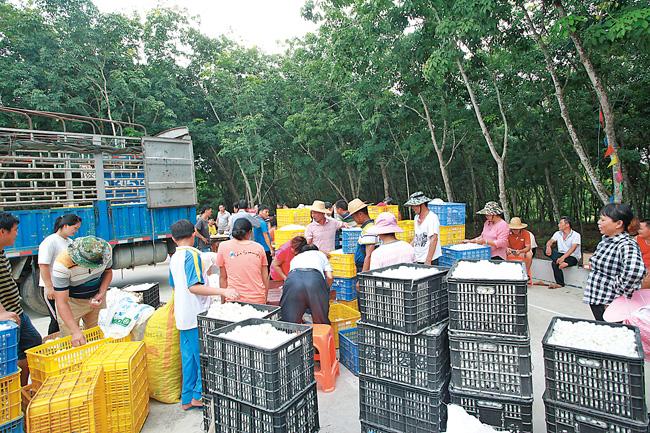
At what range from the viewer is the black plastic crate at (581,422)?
1987 millimetres

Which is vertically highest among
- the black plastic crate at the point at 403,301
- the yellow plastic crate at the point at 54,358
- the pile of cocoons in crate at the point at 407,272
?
the pile of cocoons in crate at the point at 407,272

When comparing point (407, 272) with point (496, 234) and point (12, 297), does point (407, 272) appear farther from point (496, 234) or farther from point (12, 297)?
point (496, 234)

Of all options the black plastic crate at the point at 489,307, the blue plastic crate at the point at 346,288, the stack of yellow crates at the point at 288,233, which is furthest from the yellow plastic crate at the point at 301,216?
the black plastic crate at the point at 489,307

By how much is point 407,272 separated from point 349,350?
1.48 metres

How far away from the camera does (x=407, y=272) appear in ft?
9.69

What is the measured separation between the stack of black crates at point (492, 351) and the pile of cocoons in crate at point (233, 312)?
1377mm

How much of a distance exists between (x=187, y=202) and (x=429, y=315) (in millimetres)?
6817

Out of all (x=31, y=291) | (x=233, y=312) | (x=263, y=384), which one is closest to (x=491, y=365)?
(x=263, y=384)

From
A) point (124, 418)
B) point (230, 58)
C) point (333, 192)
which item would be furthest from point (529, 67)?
point (333, 192)

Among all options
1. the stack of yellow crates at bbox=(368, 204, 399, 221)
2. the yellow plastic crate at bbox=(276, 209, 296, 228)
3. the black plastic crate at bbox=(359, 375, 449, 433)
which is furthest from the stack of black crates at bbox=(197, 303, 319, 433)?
the yellow plastic crate at bbox=(276, 209, 296, 228)

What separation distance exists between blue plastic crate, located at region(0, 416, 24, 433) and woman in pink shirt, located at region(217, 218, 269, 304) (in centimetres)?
173

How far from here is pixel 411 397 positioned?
2521 millimetres

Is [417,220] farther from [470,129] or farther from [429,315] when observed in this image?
[470,129]

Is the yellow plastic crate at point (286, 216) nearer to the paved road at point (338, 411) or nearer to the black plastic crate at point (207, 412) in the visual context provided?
the paved road at point (338, 411)
